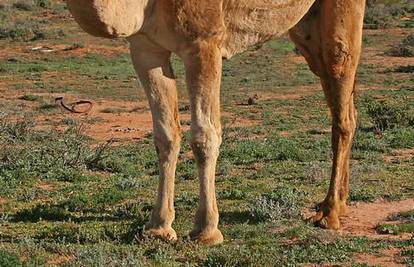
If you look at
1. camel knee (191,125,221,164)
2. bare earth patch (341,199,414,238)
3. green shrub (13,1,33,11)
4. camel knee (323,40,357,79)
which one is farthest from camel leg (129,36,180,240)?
green shrub (13,1,33,11)

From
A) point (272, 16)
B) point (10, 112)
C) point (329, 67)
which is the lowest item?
point (10, 112)

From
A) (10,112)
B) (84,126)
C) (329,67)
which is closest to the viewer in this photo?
(329,67)

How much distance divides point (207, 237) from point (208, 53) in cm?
159

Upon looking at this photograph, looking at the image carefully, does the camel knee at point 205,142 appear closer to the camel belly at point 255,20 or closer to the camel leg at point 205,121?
the camel leg at point 205,121

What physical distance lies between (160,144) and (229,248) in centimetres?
125

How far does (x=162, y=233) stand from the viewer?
23.0 ft

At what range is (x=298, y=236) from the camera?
7219 mm

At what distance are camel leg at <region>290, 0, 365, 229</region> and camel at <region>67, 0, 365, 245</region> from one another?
0.01 m

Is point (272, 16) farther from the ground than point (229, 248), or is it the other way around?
point (272, 16)

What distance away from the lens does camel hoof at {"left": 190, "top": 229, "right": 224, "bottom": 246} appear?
267 inches

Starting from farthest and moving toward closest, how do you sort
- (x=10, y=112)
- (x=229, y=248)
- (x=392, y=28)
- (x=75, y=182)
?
1. (x=392, y=28)
2. (x=10, y=112)
3. (x=75, y=182)
4. (x=229, y=248)

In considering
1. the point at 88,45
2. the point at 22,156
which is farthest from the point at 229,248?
the point at 88,45

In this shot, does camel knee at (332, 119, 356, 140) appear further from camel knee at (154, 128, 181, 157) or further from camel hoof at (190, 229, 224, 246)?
camel hoof at (190, 229, 224, 246)

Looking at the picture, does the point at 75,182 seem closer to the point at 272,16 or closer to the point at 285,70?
the point at 272,16
